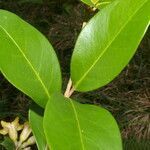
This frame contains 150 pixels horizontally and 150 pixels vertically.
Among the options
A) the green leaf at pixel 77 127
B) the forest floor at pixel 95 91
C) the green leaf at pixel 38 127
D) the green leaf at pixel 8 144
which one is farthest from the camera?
the forest floor at pixel 95 91

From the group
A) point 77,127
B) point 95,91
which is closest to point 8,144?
point 77,127

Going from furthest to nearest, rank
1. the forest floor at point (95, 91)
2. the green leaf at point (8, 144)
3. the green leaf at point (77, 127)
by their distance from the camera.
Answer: the forest floor at point (95, 91) → the green leaf at point (8, 144) → the green leaf at point (77, 127)

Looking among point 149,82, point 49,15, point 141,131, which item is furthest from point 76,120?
point 49,15

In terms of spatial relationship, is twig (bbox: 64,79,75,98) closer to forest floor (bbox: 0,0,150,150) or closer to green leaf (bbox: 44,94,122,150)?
green leaf (bbox: 44,94,122,150)

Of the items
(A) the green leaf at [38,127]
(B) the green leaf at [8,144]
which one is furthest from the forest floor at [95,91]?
(A) the green leaf at [38,127]

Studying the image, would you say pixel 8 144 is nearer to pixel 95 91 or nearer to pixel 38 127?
pixel 38 127

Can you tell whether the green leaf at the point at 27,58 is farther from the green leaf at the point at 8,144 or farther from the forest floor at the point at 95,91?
the forest floor at the point at 95,91
